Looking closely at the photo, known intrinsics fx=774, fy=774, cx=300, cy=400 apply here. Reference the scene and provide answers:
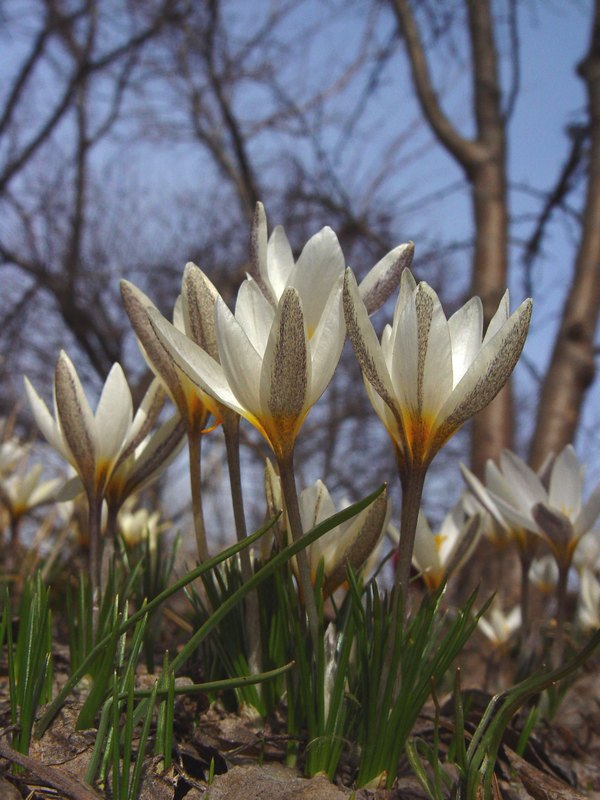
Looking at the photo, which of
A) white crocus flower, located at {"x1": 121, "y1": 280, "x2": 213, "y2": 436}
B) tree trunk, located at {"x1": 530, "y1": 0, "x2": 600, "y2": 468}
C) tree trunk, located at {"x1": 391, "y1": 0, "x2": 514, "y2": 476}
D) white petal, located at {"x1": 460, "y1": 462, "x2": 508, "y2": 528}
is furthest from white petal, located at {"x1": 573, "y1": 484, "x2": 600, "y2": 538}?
tree trunk, located at {"x1": 391, "y1": 0, "x2": 514, "y2": 476}

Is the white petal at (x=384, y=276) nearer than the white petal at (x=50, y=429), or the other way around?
the white petal at (x=384, y=276)

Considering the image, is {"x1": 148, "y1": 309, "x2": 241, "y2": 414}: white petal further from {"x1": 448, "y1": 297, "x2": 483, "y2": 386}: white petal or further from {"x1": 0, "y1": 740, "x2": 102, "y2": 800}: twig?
{"x1": 0, "y1": 740, "x2": 102, "y2": 800}: twig

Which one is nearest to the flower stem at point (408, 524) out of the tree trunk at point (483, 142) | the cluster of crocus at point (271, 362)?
the cluster of crocus at point (271, 362)

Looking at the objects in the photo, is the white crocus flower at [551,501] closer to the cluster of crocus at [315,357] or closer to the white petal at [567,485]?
the white petal at [567,485]

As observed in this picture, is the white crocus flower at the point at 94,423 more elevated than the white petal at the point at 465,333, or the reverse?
the white petal at the point at 465,333

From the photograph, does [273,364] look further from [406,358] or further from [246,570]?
[246,570]

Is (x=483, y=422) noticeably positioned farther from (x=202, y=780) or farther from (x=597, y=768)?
(x=202, y=780)
